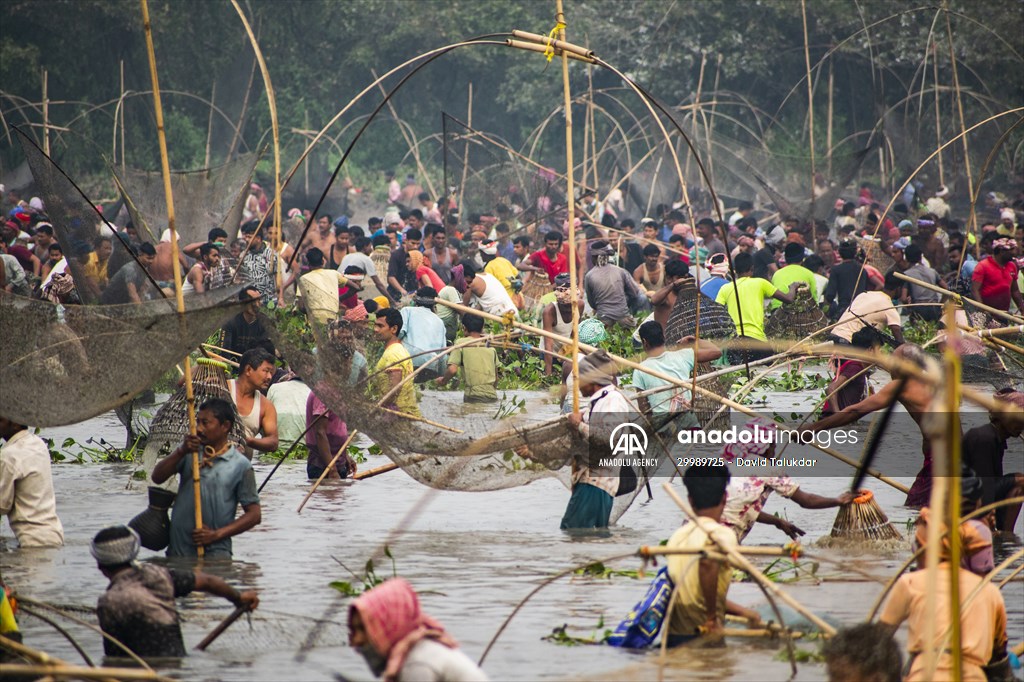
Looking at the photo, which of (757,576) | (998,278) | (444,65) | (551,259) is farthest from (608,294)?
(444,65)

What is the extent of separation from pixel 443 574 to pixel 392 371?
1.75 metres

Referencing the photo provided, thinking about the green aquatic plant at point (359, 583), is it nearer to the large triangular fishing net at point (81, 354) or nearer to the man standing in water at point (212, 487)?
the man standing in water at point (212, 487)

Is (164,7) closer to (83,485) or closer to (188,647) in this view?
(83,485)

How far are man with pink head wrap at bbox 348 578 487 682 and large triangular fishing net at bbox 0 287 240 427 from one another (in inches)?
125

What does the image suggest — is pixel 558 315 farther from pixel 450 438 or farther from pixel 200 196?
pixel 450 438

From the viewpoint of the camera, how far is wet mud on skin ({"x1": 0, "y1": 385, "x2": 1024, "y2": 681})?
20.5 ft

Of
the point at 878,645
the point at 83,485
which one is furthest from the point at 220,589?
the point at 83,485

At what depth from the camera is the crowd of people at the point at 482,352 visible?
18.9 feet

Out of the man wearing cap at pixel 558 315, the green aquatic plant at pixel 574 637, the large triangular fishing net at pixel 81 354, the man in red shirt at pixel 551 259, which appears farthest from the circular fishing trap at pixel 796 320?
the large triangular fishing net at pixel 81 354

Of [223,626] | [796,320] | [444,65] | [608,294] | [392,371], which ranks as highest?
[444,65]

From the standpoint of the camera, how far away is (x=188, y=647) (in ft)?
20.8

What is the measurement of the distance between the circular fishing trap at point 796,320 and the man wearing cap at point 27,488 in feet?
29.7

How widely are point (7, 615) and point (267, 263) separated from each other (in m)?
9.97

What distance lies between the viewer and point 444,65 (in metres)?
37.2
